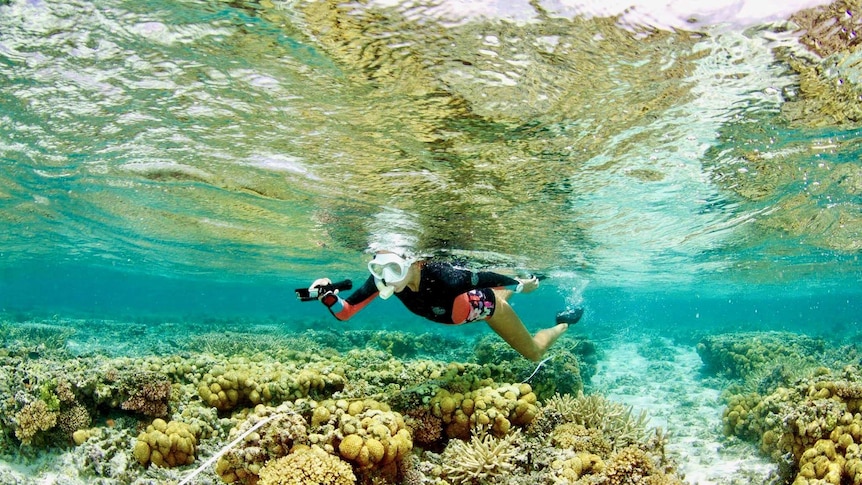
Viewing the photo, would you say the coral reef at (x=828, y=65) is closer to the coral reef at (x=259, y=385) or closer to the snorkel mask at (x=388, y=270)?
the snorkel mask at (x=388, y=270)

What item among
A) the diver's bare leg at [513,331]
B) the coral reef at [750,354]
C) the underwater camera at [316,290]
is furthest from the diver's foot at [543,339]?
the coral reef at [750,354]

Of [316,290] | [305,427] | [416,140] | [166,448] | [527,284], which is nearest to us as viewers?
[305,427]

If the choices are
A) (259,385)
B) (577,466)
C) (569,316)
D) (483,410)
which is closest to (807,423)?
(577,466)

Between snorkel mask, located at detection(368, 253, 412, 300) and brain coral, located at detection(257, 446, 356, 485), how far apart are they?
2.43 meters

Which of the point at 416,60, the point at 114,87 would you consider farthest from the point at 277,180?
the point at 416,60

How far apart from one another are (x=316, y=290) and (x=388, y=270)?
115 cm

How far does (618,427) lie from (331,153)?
6874 mm

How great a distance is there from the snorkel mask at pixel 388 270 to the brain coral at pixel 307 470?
2.43 m

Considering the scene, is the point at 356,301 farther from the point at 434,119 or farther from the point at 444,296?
the point at 434,119

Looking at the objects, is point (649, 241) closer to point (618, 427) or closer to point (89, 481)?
point (618, 427)

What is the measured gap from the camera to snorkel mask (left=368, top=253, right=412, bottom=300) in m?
6.92

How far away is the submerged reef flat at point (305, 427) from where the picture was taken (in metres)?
5.52

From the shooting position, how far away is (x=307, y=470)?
493 centimetres

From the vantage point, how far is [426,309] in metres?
8.36
